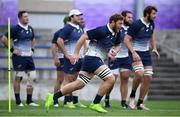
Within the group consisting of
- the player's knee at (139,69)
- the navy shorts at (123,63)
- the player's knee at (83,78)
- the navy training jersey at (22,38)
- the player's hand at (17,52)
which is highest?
the navy training jersey at (22,38)

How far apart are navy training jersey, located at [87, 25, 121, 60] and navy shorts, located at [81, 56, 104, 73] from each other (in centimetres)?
9

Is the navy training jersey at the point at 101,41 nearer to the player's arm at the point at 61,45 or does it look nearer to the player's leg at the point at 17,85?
the player's arm at the point at 61,45

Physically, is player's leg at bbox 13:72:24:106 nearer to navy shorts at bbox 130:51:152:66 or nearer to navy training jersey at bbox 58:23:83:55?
navy training jersey at bbox 58:23:83:55

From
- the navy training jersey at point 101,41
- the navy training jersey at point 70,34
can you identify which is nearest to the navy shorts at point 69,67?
the navy training jersey at point 70,34

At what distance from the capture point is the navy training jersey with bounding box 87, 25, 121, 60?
617 inches

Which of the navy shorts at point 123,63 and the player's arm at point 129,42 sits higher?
the player's arm at point 129,42

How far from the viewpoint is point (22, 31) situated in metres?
18.8

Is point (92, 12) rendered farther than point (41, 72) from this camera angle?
Yes

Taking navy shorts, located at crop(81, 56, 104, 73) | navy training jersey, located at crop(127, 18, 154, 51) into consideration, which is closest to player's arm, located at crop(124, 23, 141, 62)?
navy training jersey, located at crop(127, 18, 154, 51)

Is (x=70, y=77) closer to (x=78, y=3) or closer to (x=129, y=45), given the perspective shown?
(x=129, y=45)

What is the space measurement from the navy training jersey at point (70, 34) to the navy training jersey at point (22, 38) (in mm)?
770

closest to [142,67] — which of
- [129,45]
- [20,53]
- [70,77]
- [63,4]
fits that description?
[129,45]

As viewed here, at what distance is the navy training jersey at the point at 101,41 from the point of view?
15.7m

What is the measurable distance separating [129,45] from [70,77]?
72.5 inches
